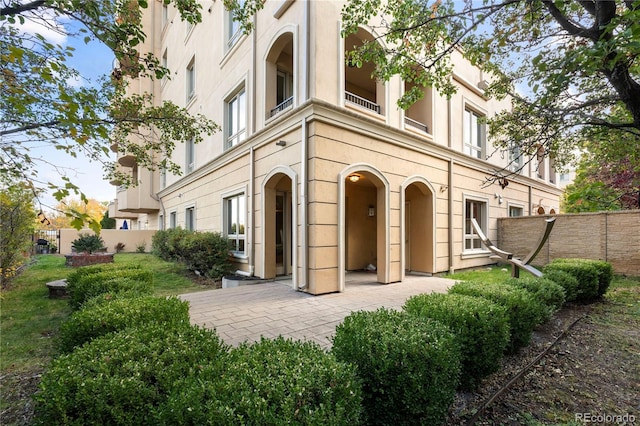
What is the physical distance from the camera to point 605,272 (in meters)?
6.44

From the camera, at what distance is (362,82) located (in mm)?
9797

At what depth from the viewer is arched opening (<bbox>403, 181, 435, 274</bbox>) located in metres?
9.25

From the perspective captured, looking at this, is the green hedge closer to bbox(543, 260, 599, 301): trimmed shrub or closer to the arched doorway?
the arched doorway

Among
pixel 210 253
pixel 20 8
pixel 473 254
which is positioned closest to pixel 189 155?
pixel 210 253

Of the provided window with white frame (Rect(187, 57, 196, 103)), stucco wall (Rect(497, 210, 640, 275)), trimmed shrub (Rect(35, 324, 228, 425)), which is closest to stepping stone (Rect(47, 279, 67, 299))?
trimmed shrub (Rect(35, 324, 228, 425))

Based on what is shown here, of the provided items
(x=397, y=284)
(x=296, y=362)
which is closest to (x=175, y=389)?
(x=296, y=362)

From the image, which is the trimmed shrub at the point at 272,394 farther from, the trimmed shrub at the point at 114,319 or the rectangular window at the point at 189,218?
the rectangular window at the point at 189,218

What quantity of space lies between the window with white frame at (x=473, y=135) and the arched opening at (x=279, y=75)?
6782mm

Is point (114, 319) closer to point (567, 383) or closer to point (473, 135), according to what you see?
point (567, 383)

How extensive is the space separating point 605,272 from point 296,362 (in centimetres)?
784

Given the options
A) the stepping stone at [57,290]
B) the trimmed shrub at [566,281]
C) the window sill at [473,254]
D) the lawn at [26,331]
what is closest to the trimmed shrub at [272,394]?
the lawn at [26,331]

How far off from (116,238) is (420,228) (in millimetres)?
19657

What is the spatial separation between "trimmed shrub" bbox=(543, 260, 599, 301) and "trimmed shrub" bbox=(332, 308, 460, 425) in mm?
5144

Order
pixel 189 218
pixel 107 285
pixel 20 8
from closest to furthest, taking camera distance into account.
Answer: pixel 20 8, pixel 107 285, pixel 189 218
